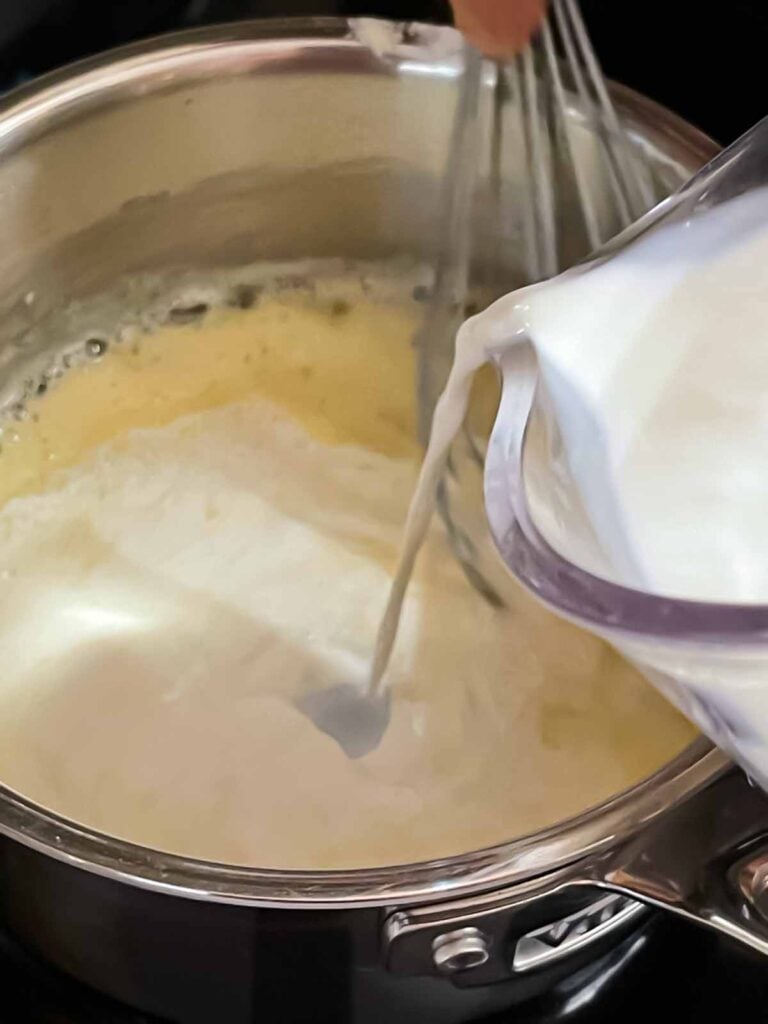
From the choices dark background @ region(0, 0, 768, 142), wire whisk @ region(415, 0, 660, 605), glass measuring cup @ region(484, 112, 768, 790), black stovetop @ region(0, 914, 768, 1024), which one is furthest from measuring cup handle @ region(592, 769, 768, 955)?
dark background @ region(0, 0, 768, 142)

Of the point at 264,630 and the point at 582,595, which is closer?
the point at 582,595

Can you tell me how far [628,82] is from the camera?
644 mm

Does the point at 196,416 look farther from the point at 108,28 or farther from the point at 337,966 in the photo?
the point at 337,966

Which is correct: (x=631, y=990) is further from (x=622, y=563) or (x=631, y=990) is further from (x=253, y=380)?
(x=253, y=380)

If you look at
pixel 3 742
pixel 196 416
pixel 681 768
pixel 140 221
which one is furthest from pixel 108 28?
pixel 681 768

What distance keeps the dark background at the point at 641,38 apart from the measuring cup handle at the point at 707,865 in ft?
1.18

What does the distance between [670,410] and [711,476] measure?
0.03 meters

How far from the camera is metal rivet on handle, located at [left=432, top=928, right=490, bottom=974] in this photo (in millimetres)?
390

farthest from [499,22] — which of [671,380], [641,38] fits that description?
[671,380]

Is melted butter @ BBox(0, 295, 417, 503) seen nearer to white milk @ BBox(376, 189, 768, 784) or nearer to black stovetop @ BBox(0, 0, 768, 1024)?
black stovetop @ BBox(0, 0, 768, 1024)

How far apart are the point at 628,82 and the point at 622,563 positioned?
1.14ft

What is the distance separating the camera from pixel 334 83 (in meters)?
0.63

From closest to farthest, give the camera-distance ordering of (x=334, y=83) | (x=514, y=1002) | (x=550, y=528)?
(x=550, y=528)
(x=514, y=1002)
(x=334, y=83)

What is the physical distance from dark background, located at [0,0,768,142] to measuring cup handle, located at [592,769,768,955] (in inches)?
14.1
